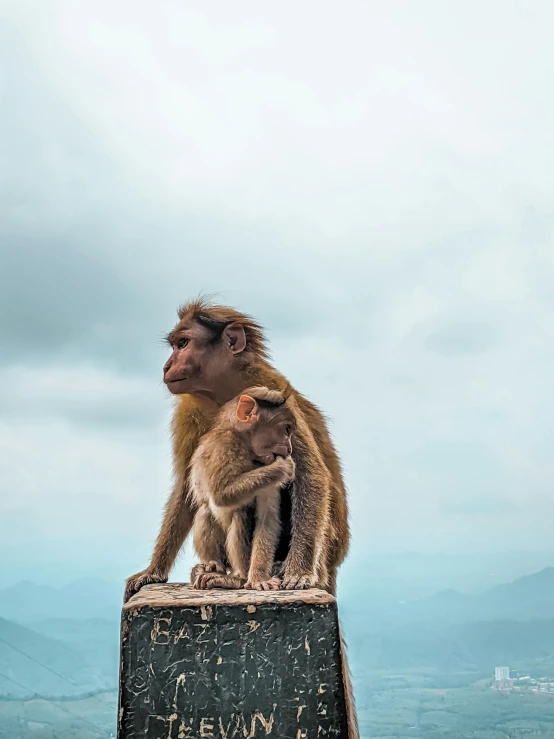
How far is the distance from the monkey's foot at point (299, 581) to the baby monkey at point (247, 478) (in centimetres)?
11

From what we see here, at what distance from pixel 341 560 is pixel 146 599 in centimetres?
218

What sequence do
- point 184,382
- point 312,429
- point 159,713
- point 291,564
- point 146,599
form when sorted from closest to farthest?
point 159,713 < point 146,599 < point 291,564 < point 184,382 < point 312,429

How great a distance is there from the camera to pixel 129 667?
15.9ft

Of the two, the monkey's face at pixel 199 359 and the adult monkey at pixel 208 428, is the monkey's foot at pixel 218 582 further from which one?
the monkey's face at pixel 199 359

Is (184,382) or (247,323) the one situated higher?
(247,323)

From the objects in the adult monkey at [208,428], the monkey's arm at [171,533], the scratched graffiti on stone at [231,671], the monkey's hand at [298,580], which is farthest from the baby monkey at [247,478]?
the scratched graffiti on stone at [231,671]

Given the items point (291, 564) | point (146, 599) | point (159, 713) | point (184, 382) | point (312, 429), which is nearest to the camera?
point (159, 713)

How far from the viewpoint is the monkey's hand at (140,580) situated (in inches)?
259

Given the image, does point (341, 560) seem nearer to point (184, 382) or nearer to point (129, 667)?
point (184, 382)

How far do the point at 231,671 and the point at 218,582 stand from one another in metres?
0.99

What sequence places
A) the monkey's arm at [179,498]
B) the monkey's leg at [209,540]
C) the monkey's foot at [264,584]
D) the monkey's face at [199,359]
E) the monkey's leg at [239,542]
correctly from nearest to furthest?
the monkey's foot at [264,584] < the monkey's leg at [239,542] < the monkey's leg at [209,540] < the monkey's face at [199,359] < the monkey's arm at [179,498]

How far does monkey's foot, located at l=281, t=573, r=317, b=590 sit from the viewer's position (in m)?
5.70

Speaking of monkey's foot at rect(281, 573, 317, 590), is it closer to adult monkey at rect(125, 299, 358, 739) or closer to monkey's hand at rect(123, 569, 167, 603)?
adult monkey at rect(125, 299, 358, 739)

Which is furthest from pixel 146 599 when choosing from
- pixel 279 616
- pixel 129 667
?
pixel 279 616
